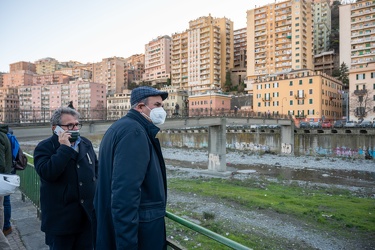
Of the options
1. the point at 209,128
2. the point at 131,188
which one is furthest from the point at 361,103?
the point at 131,188

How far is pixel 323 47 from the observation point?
92.9 m

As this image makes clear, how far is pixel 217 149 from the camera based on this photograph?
2666 cm

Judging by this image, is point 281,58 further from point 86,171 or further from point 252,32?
point 86,171

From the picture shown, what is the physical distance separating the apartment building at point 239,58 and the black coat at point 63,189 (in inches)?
3609

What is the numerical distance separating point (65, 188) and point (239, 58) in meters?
107

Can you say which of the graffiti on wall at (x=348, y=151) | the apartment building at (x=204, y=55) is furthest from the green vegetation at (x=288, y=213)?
the apartment building at (x=204, y=55)

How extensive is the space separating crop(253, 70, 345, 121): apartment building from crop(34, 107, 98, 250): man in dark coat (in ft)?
163

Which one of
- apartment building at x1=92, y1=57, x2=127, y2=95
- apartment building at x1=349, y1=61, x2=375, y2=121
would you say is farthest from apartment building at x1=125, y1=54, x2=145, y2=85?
apartment building at x1=349, y1=61, x2=375, y2=121

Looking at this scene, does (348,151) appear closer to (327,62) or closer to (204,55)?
(327,62)

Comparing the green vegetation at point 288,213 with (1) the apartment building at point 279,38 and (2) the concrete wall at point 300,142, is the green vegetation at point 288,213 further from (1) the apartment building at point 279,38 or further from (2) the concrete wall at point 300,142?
(1) the apartment building at point 279,38

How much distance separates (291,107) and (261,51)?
36.1 meters

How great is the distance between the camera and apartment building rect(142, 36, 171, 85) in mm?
114700

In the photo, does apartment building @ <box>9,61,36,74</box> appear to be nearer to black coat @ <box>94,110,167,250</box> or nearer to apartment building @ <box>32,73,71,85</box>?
apartment building @ <box>32,73,71,85</box>

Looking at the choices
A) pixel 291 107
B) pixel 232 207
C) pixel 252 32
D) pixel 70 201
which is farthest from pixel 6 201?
pixel 252 32
